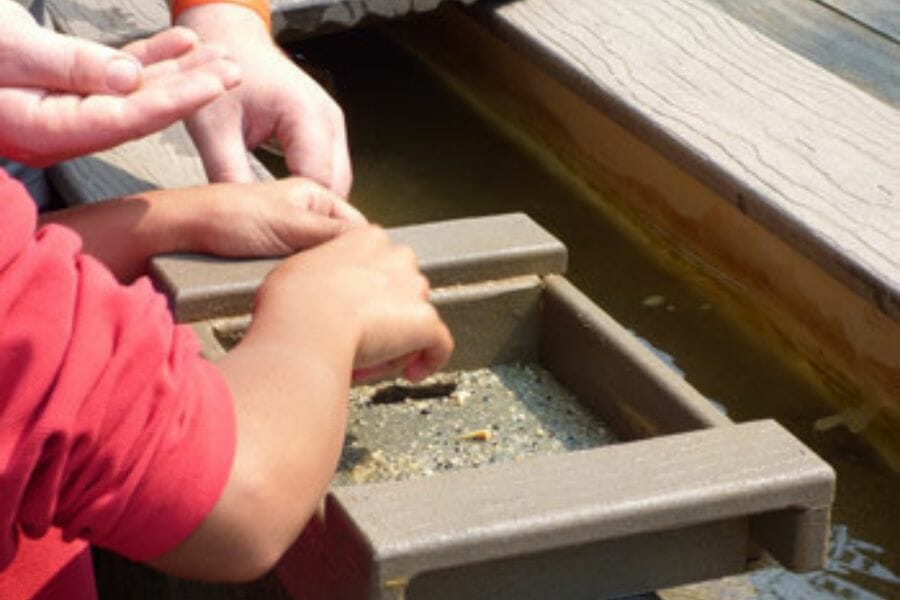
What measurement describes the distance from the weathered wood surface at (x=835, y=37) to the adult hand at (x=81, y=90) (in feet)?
6.00

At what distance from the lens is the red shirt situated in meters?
1.30

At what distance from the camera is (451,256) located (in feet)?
7.14

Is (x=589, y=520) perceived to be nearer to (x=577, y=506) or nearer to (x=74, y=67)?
(x=577, y=506)

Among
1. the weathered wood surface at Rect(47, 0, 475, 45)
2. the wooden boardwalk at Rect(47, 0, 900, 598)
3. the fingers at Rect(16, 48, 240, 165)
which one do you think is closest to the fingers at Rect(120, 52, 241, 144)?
the fingers at Rect(16, 48, 240, 165)

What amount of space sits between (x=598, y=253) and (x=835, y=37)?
597 mm

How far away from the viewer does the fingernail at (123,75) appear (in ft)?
5.69

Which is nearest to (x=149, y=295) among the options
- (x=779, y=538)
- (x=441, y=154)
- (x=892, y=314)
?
(x=779, y=538)

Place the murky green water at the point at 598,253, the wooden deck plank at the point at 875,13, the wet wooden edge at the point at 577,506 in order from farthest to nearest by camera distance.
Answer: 1. the wooden deck plank at the point at 875,13
2. the murky green water at the point at 598,253
3. the wet wooden edge at the point at 577,506

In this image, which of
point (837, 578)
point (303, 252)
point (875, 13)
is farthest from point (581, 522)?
point (875, 13)

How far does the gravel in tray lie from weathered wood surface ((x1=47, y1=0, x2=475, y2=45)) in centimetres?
133

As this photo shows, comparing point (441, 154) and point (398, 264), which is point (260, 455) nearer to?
point (398, 264)

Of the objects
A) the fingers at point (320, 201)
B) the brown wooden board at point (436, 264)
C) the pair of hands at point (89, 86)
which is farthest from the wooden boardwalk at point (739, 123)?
the pair of hands at point (89, 86)

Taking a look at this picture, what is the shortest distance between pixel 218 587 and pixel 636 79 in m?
1.38

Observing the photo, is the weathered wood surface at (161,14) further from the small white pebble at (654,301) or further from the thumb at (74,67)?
the thumb at (74,67)
